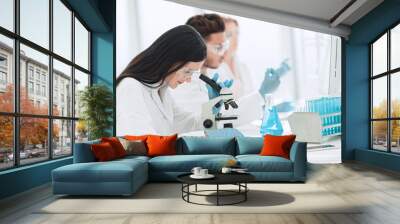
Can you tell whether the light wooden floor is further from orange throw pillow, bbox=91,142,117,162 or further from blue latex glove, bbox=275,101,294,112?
blue latex glove, bbox=275,101,294,112

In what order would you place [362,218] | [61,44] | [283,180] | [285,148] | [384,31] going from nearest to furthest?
1. [362,218]
2. [283,180]
3. [285,148]
4. [61,44]
5. [384,31]

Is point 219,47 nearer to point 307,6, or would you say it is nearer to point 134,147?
point 307,6

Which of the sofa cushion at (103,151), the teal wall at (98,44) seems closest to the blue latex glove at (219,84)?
the teal wall at (98,44)

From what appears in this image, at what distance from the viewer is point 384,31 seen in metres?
8.47

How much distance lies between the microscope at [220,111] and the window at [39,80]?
314 cm

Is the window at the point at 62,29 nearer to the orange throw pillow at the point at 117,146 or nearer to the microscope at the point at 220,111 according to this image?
the orange throw pillow at the point at 117,146

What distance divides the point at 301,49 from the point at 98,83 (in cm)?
530

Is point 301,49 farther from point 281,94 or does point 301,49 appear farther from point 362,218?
point 362,218

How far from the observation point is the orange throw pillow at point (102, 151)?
5.48m

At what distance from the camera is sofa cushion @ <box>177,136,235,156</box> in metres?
6.65

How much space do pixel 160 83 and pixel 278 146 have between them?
4407mm

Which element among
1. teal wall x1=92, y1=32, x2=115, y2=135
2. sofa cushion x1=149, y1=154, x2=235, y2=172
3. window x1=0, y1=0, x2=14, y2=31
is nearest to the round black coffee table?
sofa cushion x1=149, y1=154, x2=235, y2=172

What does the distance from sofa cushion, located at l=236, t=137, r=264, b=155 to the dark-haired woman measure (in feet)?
10.2

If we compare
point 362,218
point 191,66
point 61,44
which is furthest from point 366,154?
point 61,44
